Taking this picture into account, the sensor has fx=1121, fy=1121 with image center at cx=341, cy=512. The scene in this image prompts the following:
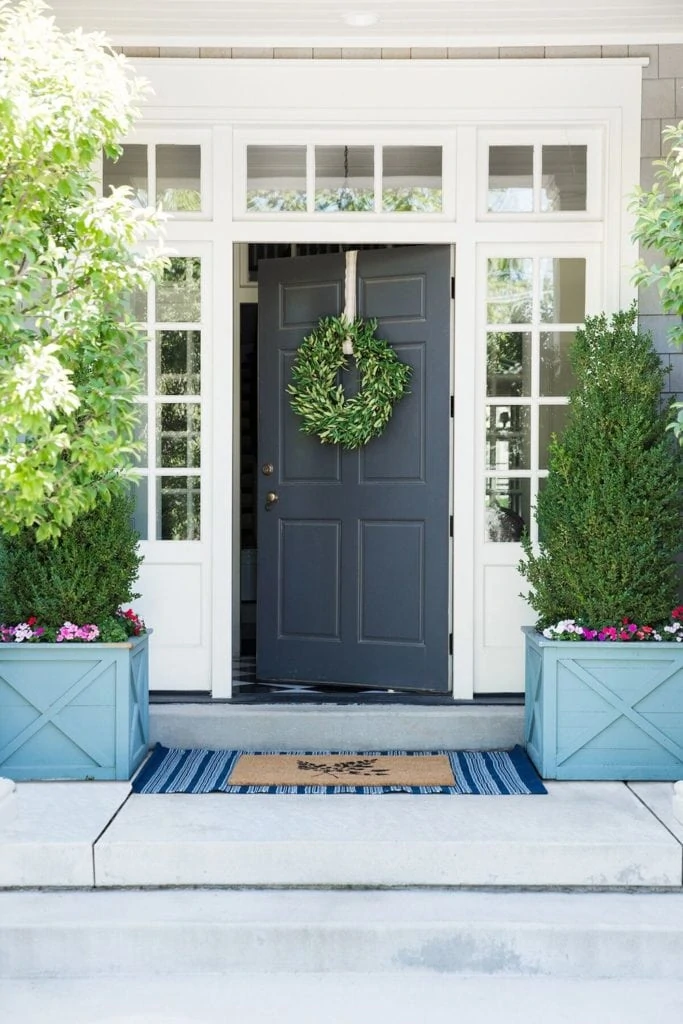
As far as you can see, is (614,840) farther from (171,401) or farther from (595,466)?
(171,401)

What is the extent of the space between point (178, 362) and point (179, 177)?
2.69 ft

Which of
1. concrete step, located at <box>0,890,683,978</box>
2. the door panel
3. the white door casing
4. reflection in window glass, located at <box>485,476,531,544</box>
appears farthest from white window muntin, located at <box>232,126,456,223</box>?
concrete step, located at <box>0,890,683,978</box>

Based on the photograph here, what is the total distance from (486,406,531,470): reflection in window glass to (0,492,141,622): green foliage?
171 cm

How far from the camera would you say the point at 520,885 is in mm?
3490

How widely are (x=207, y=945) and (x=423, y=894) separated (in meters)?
0.68

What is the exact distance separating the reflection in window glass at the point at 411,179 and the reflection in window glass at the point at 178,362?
3.47ft

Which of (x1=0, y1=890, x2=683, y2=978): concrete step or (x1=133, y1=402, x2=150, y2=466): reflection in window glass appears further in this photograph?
(x1=133, y1=402, x2=150, y2=466): reflection in window glass

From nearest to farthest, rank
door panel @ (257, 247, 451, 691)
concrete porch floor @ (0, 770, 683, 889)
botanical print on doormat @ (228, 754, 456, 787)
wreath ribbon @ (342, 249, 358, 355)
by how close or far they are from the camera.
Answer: concrete porch floor @ (0, 770, 683, 889), botanical print on doormat @ (228, 754, 456, 787), door panel @ (257, 247, 451, 691), wreath ribbon @ (342, 249, 358, 355)

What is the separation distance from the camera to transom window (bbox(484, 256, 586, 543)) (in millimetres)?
4988

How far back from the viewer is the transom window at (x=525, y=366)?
16.4 feet

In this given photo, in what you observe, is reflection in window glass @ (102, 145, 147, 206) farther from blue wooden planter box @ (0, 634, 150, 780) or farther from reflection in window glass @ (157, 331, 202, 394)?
blue wooden planter box @ (0, 634, 150, 780)

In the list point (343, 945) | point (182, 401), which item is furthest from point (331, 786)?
point (182, 401)

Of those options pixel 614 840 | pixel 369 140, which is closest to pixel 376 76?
pixel 369 140

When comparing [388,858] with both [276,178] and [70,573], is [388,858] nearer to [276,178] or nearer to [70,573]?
[70,573]
